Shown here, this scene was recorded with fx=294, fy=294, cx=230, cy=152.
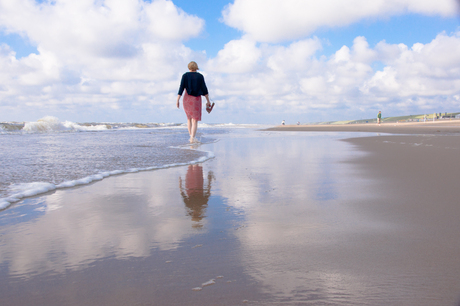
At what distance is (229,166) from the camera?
4.59 m

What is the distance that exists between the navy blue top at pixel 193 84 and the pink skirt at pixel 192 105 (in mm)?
134

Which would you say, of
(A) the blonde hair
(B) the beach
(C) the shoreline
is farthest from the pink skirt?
(C) the shoreline

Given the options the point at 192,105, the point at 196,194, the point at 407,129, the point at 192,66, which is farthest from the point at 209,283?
the point at 407,129

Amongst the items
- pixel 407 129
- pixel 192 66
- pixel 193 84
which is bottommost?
pixel 407 129

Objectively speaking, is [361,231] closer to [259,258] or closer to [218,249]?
[259,258]

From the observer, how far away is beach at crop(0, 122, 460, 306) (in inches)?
46.3

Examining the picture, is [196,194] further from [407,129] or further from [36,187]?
[407,129]

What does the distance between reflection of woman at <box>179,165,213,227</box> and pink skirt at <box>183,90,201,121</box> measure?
4.63 meters

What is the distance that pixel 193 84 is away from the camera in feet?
27.5

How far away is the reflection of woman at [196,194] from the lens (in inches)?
88.1

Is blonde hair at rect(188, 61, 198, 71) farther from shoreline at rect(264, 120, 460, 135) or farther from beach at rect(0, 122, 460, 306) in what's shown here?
shoreline at rect(264, 120, 460, 135)

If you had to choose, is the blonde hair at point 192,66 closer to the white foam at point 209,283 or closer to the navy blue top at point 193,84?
the navy blue top at point 193,84

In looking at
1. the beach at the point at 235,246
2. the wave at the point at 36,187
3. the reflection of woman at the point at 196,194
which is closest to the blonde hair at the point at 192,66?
the reflection of woman at the point at 196,194

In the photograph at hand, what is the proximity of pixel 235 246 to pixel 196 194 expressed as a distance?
1293mm
